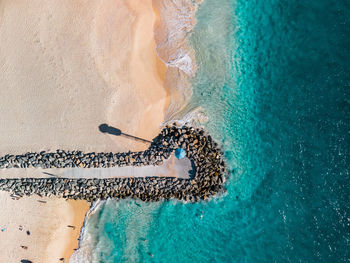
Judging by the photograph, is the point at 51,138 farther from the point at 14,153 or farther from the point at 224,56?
the point at 224,56

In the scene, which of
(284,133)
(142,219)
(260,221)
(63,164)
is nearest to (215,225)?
(260,221)

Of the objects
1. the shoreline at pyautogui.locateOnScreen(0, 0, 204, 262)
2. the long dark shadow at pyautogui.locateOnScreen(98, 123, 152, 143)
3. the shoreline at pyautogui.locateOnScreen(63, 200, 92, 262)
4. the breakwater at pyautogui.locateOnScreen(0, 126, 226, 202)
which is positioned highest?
the shoreline at pyautogui.locateOnScreen(0, 0, 204, 262)

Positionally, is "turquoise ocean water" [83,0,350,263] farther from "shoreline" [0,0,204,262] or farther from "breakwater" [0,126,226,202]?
"shoreline" [0,0,204,262]

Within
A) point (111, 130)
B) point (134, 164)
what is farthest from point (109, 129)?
point (134, 164)

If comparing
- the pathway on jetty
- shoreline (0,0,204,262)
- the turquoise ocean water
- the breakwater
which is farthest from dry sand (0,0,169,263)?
the turquoise ocean water

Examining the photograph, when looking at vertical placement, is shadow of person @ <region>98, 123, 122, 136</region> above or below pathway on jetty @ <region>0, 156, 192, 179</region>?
above

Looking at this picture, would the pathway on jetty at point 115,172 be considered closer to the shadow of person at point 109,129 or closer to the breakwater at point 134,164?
the breakwater at point 134,164

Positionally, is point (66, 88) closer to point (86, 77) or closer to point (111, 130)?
point (86, 77)
